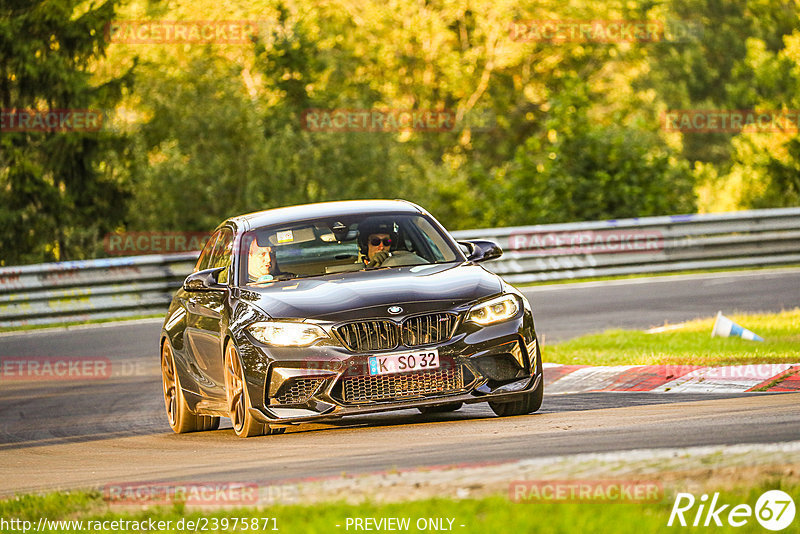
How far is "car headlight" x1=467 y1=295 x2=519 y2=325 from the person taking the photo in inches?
365

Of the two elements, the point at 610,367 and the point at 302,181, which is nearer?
the point at 610,367

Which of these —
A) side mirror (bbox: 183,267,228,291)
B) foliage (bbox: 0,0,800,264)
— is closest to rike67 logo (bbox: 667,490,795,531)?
side mirror (bbox: 183,267,228,291)

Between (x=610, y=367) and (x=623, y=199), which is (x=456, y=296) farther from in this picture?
(x=623, y=199)

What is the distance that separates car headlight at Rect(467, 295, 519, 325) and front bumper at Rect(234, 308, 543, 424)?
0.06 m

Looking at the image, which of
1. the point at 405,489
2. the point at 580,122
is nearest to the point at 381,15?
the point at 580,122

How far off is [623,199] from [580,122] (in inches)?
75.6

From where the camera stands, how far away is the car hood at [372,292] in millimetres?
9180

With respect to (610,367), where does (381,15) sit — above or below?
above

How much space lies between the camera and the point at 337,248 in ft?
34.1

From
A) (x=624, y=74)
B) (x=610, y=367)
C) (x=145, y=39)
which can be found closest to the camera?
(x=610, y=367)

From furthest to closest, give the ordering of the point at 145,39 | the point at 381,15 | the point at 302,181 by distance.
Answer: the point at 381,15 < the point at 145,39 < the point at 302,181

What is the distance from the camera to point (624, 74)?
185 ft

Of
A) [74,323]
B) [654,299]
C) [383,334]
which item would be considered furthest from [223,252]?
[74,323]

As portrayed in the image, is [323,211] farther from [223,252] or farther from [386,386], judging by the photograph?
[386,386]
